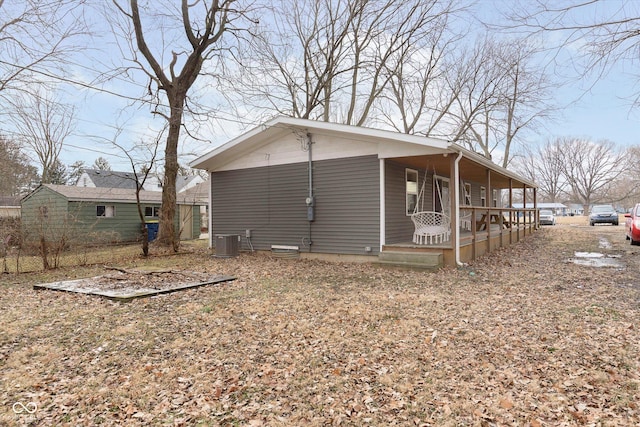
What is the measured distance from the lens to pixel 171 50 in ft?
44.2

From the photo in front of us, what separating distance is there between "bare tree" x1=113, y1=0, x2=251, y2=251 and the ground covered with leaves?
748 cm

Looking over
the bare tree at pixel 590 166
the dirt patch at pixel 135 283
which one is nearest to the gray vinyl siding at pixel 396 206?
the dirt patch at pixel 135 283

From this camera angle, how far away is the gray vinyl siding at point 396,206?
9242 millimetres

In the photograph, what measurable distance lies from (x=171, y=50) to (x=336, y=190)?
889cm

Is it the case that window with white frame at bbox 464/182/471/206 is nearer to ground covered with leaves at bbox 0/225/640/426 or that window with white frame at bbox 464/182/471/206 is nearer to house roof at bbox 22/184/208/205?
ground covered with leaves at bbox 0/225/640/426

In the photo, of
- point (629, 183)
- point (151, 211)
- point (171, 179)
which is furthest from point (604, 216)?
point (629, 183)

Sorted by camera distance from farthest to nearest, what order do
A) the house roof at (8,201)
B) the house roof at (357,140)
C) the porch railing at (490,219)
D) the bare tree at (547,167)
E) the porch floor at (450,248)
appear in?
the bare tree at (547,167) < the house roof at (8,201) < the porch railing at (490,219) < the porch floor at (450,248) < the house roof at (357,140)

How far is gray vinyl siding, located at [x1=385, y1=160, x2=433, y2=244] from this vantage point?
9.24 metres

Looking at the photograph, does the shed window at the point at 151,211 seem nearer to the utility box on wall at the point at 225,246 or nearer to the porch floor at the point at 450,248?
the utility box on wall at the point at 225,246

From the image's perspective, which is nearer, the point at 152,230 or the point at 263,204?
the point at 263,204

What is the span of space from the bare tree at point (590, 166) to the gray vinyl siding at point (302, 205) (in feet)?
163

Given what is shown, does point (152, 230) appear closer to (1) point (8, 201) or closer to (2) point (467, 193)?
(2) point (467, 193)

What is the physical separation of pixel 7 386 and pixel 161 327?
1.57 meters

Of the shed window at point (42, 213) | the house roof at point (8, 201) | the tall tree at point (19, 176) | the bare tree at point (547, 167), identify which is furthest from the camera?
the bare tree at point (547, 167)
